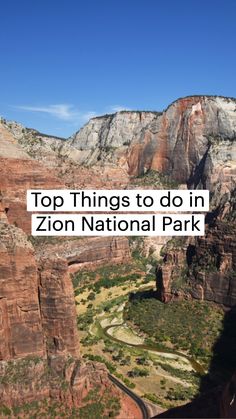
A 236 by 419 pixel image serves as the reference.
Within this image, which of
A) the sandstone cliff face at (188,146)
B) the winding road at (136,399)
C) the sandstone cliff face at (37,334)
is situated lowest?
the winding road at (136,399)

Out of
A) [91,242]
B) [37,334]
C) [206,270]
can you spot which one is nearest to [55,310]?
[37,334]

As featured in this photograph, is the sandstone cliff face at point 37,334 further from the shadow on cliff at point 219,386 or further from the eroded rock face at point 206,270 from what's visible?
the eroded rock face at point 206,270

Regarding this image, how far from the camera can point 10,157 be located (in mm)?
88000

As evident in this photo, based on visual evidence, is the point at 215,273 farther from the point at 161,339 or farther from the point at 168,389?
the point at 168,389

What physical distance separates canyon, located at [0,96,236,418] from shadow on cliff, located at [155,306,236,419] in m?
0.57

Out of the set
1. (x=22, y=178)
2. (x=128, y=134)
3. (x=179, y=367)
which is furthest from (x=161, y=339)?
(x=128, y=134)

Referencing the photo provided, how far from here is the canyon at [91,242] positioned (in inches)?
1583

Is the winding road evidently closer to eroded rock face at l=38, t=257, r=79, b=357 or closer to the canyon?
the canyon

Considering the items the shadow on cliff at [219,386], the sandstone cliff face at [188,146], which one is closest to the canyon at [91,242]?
the sandstone cliff face at [188,146]

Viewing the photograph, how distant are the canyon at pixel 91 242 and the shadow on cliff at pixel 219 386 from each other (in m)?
0.57

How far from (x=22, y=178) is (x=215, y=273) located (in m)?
37.9

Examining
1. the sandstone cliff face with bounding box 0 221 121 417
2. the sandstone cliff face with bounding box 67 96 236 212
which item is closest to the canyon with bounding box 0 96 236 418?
the sandstone cliff face with bounding box 0 221 121 417

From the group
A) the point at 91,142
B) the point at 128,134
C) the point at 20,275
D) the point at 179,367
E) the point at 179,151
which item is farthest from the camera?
the point at 91,142

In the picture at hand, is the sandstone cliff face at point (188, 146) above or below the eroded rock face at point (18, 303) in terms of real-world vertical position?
above
